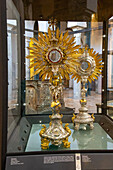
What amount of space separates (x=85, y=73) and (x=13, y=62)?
0.74 m

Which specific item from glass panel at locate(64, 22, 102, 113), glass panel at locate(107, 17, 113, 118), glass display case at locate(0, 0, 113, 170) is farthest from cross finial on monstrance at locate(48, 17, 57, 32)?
glass panel at locate(107, 17, 113, 118)

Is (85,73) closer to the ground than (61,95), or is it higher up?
higher up

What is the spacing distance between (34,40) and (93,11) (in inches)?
27.9

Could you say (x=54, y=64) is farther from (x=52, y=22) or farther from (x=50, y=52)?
(x=52, y=22)

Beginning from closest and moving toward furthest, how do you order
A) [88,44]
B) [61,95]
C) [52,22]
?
[52,22]
[61,95]
[88,44]

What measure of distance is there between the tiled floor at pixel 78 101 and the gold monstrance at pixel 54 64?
0.31 metres

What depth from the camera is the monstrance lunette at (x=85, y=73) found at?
1.75 metres

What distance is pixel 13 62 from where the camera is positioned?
4.79 feet

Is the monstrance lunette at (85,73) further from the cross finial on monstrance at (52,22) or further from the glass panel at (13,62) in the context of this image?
the glass panel at (13,62)

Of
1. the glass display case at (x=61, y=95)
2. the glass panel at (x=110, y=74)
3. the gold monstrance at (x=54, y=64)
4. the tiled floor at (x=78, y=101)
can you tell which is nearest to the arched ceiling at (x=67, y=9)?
the glass display case at (x=61, y=95)

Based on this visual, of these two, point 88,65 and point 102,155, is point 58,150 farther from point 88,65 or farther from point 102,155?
point 88,65

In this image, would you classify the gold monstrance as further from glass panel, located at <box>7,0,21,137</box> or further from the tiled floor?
the tiled floor

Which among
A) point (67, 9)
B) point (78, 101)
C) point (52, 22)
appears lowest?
point (78, 101)

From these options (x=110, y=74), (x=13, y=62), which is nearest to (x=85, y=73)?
(x=110, y=74)
